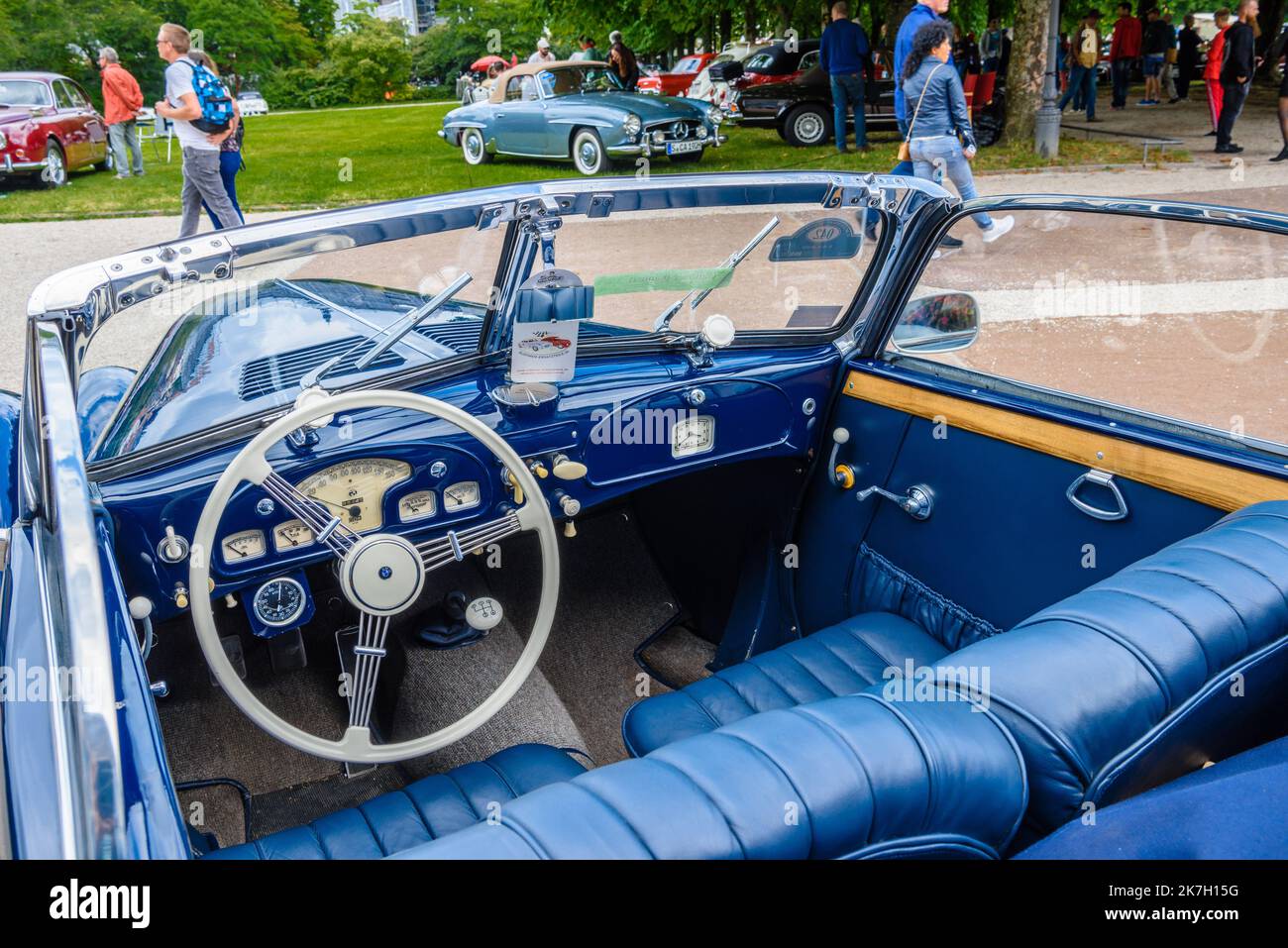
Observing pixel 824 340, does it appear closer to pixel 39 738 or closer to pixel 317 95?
pixel 39 738

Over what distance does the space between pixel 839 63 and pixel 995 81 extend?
5.45m

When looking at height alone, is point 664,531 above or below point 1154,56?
below

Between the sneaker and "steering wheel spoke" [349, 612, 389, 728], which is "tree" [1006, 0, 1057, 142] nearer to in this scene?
the sneaker

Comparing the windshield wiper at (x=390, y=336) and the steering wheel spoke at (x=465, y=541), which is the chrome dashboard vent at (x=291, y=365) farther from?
the steering wheel spoke at (x=465, y=541)

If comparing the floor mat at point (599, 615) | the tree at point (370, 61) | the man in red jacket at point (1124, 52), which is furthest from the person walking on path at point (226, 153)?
the tree at point (370, 61)

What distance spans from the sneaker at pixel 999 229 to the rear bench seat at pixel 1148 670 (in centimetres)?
111

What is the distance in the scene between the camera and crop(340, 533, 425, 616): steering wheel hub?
219 centimetres

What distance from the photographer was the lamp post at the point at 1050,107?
1155cm

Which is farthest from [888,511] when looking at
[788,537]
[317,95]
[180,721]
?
[317,95]

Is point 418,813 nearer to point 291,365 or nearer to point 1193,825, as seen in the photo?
point 291,365

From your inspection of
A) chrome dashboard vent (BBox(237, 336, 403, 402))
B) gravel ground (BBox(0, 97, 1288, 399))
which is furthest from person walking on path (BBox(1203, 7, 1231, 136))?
chrome dashboard vent (BBox(237, 336, 403, 402))

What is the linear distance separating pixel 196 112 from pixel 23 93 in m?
8.51

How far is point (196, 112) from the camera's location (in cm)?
781

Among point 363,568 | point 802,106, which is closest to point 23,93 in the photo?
point 802,106
